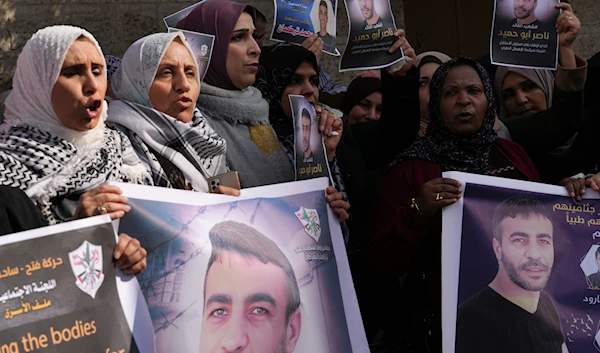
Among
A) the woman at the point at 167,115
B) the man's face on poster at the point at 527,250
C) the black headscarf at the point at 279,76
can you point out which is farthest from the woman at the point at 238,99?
the man's face on poster at the point at 527,250

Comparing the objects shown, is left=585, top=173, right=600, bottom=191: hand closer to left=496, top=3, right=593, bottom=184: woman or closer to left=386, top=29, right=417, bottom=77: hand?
left=496, top=3, right=593, bottom=184: woman

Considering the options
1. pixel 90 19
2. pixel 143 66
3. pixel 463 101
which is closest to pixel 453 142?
pixel 463 101

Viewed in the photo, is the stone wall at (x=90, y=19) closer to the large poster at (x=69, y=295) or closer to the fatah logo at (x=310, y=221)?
the fatah logo at (x=310, y=221)

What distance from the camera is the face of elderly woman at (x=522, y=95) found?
16.5 ft

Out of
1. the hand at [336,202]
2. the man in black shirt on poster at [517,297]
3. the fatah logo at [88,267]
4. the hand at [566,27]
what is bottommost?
the man in black shirt on poster at [517,297]

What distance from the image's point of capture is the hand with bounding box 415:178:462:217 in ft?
11.8

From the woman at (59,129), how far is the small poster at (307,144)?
659mm

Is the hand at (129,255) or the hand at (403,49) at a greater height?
the hand at (403,49)

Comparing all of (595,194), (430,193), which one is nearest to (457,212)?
(430,193)

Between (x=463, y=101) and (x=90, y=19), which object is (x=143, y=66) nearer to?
(x=463, y=101)

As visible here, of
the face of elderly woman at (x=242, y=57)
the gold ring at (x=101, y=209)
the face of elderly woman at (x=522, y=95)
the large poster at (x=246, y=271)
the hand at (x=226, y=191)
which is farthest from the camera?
the face of elderly woman at (x=522, y=95)

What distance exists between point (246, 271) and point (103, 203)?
57 cm

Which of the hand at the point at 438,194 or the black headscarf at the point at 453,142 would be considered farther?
the black headscarf at the point at 453,142

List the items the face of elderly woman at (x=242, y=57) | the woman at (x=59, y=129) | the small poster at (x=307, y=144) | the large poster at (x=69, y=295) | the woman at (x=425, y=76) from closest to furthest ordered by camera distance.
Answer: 1. the large poster at (x=69, y=295)
2. the woman at (x=59, y=129)
3. the small poster at (x=307, y=144)
4. the face of elderly woman at (x=242, y=57)
5. the woman at (x=425, y=76)
